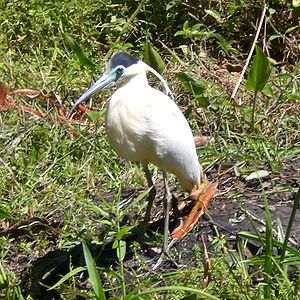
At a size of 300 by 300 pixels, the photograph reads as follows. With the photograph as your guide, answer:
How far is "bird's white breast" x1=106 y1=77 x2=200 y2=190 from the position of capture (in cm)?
389

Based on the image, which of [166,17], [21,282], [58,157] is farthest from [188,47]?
[21,282]

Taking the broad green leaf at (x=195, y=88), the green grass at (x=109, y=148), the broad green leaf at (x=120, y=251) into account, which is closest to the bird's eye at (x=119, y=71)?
the green grass at (x=109, y=148)

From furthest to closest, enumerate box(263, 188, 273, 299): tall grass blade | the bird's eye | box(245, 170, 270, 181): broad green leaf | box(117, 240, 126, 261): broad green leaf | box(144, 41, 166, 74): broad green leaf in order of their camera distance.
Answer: box(144, 41, 166, 74): broad green leaf
box(245, 170, 270, 181): broad green leaf
the bird's eye
box(117, 240, 126, 261): broad green leaf
box(263, 188, 273, 299): tall grass blade

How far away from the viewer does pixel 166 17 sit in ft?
20.4

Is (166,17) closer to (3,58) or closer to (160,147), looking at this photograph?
(3,58)

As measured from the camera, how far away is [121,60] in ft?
13.1

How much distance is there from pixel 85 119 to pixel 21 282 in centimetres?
157

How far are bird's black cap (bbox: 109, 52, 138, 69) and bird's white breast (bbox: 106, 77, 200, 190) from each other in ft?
0.30

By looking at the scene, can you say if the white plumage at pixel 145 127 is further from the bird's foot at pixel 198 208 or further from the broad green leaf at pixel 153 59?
the broad green leaf at pixel 153 59

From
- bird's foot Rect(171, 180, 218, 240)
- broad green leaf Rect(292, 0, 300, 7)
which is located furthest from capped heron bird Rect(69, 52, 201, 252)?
broad green leaf Rect(292, 0, 300, 7)

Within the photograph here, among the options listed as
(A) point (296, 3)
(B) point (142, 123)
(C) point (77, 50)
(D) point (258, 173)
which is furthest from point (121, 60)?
(A) point (296, 3)

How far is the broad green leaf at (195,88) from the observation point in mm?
5086

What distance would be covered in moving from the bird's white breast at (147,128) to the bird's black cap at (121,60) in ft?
0.30

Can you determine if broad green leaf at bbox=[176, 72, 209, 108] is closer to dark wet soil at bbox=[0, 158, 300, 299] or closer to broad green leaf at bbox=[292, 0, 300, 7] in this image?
dark wet soil at bbox=[0, 158, 300, 299]
